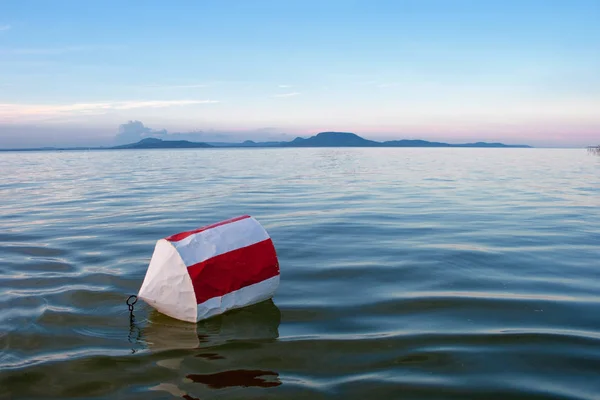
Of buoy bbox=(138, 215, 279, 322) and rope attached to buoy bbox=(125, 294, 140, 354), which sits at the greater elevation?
buoy bbox=(138, 215, 279, 322)

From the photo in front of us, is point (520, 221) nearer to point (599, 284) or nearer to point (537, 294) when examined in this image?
point (599, 284)

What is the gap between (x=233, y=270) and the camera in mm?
5836

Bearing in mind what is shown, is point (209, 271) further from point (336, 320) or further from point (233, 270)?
point (336, 320)

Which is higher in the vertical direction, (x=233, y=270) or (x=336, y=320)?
(x=233, y=270)

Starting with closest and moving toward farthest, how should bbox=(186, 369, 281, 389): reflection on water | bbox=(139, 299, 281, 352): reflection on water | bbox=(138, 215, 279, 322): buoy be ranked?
bbox=(186, 369, 281, 389): reflection on water → bbox=(139, 299, 281, 352): reflection on water → bbox=(138, 215, 279, 322): buoy

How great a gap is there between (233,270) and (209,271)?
0.34m

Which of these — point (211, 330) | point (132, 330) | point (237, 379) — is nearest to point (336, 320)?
point (211, 330)

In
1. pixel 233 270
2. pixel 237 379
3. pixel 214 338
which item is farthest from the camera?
pixel 233 270

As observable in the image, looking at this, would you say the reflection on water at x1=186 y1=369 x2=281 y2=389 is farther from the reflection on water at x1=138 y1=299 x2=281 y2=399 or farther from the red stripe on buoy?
the red stripe on buoy

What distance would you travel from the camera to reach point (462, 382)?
14.1 feet

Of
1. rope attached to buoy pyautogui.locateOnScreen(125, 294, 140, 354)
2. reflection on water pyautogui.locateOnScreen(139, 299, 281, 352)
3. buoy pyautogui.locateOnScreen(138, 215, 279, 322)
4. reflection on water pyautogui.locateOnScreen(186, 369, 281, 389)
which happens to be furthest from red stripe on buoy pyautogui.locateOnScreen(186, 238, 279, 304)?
reflection on water pyautogui.locateOnScreen(186, 369, 281, 389)

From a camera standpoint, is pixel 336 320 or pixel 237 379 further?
pixel 336 320

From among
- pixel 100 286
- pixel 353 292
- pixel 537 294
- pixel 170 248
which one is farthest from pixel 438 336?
pixel 100 286

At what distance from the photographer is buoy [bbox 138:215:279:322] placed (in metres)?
5.55
